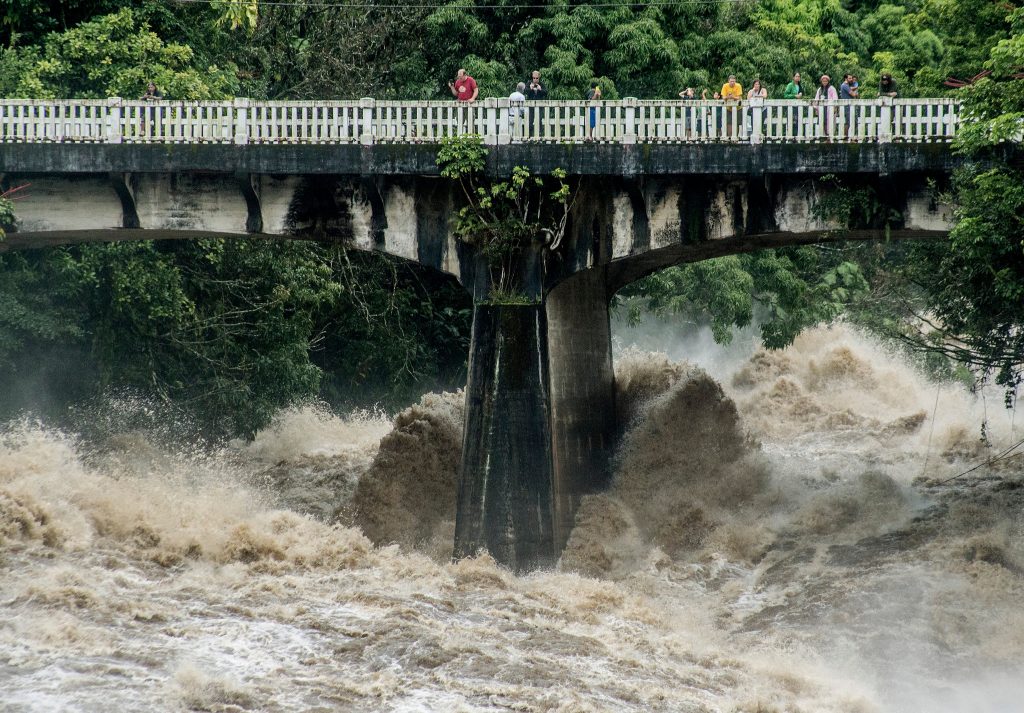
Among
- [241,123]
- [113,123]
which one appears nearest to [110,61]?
[113,123]

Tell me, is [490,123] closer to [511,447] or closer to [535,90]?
[535,90]

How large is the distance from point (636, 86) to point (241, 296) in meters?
13.4

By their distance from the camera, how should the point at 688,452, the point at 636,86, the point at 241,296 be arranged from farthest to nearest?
the point at 636,86, the point at 241,296, the point at 688,452

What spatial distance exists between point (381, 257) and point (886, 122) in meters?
19.8

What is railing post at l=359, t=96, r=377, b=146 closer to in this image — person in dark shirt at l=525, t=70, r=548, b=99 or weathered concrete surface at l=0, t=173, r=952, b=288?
weathered concrete surface at l=0, t=173, r=952, b=288

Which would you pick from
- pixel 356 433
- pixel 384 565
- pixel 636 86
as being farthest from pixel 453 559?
pixel 636 86

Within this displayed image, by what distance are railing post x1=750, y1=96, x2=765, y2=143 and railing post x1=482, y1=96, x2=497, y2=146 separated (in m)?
5.01

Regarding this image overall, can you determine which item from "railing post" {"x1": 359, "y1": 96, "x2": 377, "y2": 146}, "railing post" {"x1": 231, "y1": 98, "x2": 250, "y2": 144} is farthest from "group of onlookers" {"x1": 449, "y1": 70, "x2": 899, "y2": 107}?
"railing post" {"x1": 231, "y1": 98, "x2": 250, "y2": 144}

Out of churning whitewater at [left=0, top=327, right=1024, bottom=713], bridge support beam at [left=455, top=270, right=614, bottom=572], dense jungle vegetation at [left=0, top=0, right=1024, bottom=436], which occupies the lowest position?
churning whitewater at [left=0, top=327, right=1024, bottom=713]

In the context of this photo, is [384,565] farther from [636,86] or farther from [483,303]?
[636,86]

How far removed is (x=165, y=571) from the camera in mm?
29094

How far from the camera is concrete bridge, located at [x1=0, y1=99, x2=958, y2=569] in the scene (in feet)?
106

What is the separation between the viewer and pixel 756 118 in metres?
32.3

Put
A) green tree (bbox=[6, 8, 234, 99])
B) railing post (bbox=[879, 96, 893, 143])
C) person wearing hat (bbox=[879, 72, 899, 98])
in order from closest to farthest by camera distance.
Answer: railing post (bbox=[879, 96, 893, 143]) → person wearing hat (bbox=[879, 72, 899, 98]) → green tree (bbox=[6, 8, 234, 99])
